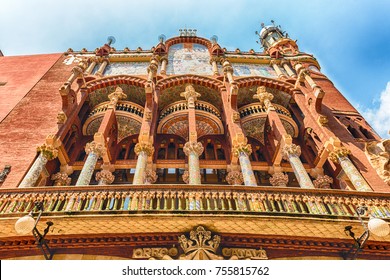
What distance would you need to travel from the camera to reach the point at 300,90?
14.8 metres

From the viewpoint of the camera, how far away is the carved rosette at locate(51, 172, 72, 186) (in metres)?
11.5

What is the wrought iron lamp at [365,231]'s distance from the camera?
18.7 feet

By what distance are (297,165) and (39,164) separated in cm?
844

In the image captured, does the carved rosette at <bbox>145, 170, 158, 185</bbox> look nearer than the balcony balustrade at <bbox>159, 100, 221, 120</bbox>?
Yes

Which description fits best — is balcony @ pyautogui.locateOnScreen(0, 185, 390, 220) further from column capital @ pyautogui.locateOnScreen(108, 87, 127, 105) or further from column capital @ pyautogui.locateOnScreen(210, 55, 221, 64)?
column capital @ pyautogui.locateOnScreen(210, 55, 221, 64)

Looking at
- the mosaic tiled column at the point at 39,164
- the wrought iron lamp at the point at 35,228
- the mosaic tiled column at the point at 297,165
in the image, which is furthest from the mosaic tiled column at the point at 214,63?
the wrought iron lamp at the point at 35,228

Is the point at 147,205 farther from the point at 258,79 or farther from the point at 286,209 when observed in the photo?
the point at 258,79

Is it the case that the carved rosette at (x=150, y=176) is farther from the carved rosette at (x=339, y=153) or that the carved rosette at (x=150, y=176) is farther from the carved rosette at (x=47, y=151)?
the carved rosette at (x=339, y=153)

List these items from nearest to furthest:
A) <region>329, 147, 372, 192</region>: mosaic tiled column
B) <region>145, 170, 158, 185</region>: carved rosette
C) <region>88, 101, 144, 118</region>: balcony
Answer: <region>329, 147, 372, 192</region>: mosaic tiled column → <region>145, 170, 158, 185</region>: carved rosette → <region>88, 101, 144, 118</region>: balcony

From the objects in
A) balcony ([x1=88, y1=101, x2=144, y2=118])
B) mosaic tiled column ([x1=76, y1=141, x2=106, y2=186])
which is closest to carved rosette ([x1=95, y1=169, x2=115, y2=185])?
mosaic tiled column ([x1=76, y1=141, x2=106, y2=186])

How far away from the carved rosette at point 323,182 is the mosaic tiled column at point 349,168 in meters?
1.14

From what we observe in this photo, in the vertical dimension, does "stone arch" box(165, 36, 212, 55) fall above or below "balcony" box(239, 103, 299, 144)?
above

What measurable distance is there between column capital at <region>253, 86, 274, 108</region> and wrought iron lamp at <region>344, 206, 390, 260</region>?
721 centimetres

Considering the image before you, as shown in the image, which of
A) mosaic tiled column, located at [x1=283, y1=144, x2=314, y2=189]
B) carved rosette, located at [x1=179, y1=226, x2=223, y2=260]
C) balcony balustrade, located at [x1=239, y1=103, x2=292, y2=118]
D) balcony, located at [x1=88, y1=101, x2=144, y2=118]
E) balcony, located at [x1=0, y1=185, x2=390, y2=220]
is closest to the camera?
carved rosette, located at [x1=179, y1=226, x2=223, y2=260]
